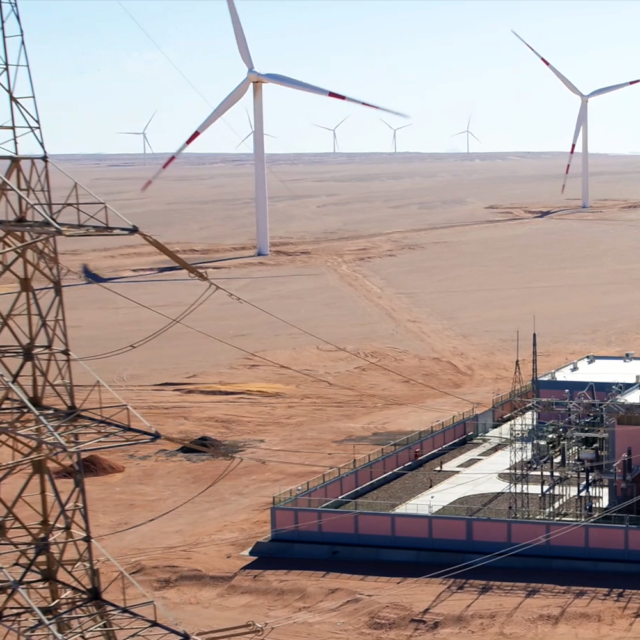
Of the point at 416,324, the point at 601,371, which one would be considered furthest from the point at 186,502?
the point at 416,324

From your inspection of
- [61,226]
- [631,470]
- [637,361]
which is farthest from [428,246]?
[61,226]

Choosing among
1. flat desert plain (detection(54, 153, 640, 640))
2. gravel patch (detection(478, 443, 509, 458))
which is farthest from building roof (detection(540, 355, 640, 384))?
flat desert plain (detection(54, 153, 640, 640))

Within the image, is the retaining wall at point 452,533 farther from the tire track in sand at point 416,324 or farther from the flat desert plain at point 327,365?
the tire track in sand at point 416,324

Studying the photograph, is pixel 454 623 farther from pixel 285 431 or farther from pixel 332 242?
pixel 332 242

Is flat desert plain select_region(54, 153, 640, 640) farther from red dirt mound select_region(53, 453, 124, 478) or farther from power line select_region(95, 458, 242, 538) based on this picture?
red dirt mound select_region(53, 453, 124, 478)

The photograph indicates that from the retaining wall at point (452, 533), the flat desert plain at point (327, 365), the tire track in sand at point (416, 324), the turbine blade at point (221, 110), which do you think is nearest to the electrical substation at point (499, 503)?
the retaining wall at point (452, 533)

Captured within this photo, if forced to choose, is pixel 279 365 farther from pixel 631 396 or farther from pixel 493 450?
pixel 631 396

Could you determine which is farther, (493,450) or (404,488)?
(493,450)
